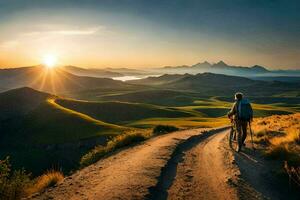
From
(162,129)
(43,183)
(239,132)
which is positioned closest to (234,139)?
(239,132)

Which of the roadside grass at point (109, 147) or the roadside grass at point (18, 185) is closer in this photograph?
the roadside grass at point (18, 185)

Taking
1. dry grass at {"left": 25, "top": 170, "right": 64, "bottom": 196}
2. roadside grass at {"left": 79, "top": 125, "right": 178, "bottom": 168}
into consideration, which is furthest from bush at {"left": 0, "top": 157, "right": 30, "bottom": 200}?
roadside grass at {"left": 79, "top": 125, "right": 178, "bottom": 168}

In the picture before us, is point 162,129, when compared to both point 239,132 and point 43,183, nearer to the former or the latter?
point 239,132

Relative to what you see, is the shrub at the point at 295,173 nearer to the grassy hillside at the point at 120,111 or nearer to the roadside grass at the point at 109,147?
the roadside grass at the point at 109,147

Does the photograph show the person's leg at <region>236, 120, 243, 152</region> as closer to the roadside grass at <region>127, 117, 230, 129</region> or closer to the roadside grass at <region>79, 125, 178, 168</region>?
the roadside grass at <region>79, 125, 178, 168</region>

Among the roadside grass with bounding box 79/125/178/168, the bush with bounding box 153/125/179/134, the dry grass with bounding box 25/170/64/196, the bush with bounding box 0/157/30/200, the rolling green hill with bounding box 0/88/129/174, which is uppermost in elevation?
the bush with bounding box 0/157/30/200

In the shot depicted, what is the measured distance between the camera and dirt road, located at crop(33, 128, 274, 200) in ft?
34.5

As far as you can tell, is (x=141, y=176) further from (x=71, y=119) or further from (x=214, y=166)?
(x=71, y=119)

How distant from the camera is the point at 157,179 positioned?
39.6ft

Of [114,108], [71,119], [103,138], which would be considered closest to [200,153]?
[103,138]

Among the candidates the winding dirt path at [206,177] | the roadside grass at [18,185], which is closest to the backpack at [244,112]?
the winding dirt path at [206,177]

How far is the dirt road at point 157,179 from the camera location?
10.5 meters

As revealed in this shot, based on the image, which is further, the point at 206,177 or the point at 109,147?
the point at 109,147

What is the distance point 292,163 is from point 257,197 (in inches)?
190
